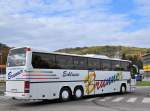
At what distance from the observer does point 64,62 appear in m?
22.3

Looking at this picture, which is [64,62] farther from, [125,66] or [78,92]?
[125,66]

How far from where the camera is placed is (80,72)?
23.7 meters

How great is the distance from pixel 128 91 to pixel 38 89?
12543 millimetres

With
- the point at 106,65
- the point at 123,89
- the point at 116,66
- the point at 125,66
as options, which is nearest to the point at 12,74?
the point at 106,65

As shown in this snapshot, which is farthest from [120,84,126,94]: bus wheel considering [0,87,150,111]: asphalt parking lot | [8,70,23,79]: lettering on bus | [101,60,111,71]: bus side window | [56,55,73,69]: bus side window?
[8,70,23,79]: lettering on bus

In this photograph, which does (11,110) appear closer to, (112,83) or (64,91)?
(64,91)

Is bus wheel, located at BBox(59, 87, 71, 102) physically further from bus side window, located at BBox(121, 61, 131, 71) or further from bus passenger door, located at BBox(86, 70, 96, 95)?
bus side window, located at BBox(121, 61, 131, 71)

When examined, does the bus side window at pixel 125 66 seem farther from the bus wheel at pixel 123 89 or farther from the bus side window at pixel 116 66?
the bus wheel at pixel 123 89

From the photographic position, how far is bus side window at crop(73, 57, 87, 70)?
23337 mm

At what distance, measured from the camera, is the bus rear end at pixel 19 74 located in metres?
19.5

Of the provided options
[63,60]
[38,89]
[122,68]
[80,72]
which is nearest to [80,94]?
[80,72]

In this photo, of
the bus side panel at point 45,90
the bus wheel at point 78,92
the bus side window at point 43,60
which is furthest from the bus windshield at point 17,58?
the bus wheel at point 78,92

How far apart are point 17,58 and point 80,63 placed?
4.85m

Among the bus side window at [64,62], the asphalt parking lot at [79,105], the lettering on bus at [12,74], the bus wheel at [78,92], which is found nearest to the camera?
the asphalt parking lot at [79,105]
